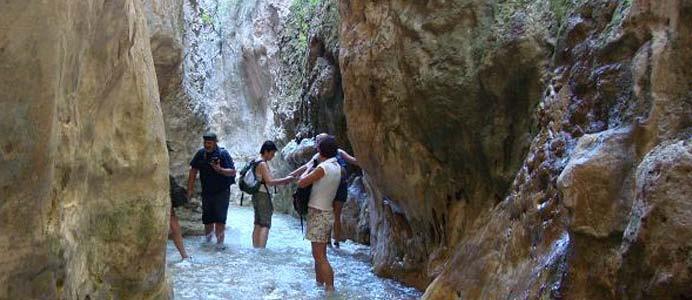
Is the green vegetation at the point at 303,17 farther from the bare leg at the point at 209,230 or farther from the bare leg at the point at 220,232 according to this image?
the bare leg at the point at 220,232

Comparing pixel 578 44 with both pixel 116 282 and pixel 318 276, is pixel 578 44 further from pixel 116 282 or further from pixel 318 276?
pixel 318 276

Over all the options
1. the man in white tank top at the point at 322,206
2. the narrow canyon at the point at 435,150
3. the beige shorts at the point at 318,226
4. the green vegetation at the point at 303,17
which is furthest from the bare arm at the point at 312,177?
the green vegetation at the point at 303,17

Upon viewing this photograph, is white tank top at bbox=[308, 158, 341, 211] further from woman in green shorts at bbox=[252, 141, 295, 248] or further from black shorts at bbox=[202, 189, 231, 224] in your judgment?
black shorts at bbox=[202, 189, 231, 224]

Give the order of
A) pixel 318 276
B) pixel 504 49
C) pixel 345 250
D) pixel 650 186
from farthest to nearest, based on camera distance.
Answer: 1. pixel 345 250
2. pixel 318 276
3. pixel 504 49
4. pixel 650 186

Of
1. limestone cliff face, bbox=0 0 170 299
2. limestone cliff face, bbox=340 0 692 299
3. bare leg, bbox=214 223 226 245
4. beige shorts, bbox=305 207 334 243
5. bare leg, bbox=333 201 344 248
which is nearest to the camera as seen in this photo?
limestone cliff face, bbox=0 0 170 299

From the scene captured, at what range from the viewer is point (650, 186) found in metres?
2.71

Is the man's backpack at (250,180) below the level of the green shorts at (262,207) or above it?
above

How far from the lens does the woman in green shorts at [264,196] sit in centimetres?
887

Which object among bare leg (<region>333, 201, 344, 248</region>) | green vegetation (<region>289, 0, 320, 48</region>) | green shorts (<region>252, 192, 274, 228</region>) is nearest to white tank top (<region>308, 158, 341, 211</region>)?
bare leg (<region>333, 201, 344, 248</region>)

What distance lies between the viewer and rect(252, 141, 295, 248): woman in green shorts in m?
8.87

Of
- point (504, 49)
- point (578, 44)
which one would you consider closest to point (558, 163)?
point (578, 44)

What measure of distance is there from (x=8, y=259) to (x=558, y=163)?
9.50ft

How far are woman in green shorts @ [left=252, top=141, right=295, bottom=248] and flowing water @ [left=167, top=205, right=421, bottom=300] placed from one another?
236 mm

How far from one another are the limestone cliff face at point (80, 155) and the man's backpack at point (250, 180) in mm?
4020
